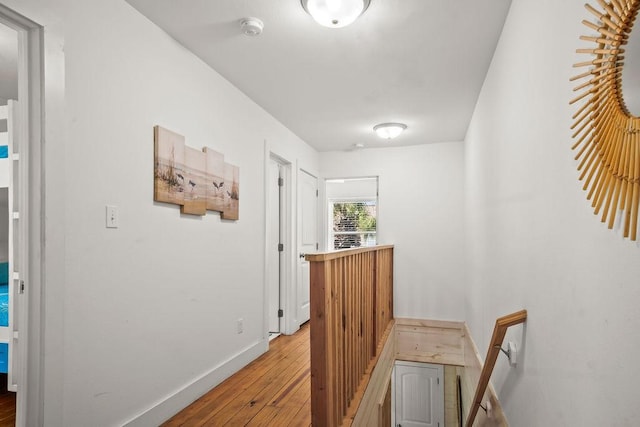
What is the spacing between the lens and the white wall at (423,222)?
4930 mm

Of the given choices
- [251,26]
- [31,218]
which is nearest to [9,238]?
[31,218]

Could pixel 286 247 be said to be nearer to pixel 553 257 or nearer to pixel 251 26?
pixel 251 26

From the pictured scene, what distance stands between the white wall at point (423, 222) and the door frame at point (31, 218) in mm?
4147

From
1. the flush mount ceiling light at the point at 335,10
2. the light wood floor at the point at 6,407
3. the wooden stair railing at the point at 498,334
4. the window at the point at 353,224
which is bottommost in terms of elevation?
the light wood floor at the point at 6,407

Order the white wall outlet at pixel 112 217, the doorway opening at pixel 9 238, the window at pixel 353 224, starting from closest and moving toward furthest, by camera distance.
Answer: the white wall outlet at pixel 112 217 → the doorway opening at pixel 9 238 → the window at pixel 353 224

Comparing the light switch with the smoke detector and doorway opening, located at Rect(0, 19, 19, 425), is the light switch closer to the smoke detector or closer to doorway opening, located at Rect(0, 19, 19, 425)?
doorway opening, located at Rect(0, 19, 19, 425)

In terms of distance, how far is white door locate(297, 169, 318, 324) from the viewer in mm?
4641

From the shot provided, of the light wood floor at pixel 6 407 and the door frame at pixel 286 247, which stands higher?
the door frame at pixel 286 247

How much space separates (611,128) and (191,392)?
2.56m

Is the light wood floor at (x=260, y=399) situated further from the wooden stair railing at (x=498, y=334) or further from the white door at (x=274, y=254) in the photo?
the wooden stair railing at (x=498, y=334)

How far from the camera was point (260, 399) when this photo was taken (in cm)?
256

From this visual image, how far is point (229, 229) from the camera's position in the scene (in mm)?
2990

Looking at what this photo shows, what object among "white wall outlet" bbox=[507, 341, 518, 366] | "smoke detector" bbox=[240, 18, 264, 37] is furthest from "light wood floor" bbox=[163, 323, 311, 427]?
"smoke detector" bbox=[240, 18, 264, 37]

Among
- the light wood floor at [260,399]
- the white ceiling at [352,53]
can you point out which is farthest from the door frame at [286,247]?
the light wood floor at [260,399]
